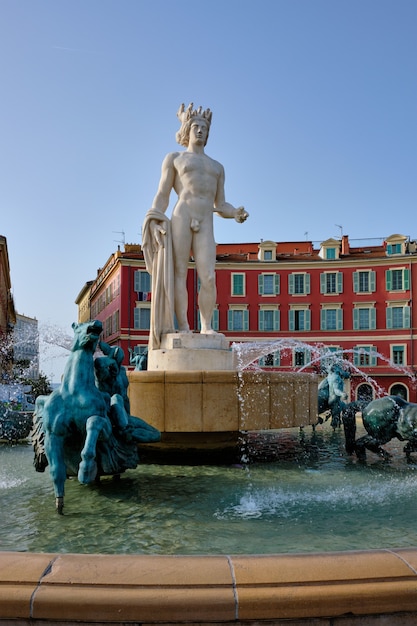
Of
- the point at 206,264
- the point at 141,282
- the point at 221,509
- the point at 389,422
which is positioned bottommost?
the point at 221,509

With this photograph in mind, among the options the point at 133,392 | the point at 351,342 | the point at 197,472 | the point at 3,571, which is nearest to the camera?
the point at 3,571

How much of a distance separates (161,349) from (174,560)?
215 inches

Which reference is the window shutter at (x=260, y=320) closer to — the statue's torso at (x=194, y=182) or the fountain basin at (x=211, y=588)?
the statue's torso at (x=194, y=182)

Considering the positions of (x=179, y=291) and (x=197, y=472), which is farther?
(x=179, y=291)

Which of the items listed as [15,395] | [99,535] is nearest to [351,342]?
[15,395]

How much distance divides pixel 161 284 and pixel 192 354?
4.04 feet

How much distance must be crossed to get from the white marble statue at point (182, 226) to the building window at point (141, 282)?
3535 centimetres

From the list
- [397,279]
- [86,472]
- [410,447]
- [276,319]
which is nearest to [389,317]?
[397,279]

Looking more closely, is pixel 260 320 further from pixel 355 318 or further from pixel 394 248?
pixel 394 248

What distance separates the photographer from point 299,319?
44.4m

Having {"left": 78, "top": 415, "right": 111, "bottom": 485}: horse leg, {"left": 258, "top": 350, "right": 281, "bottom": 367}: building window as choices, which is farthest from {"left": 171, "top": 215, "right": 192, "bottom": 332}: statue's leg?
{"left": 258, "top": 350, "right": 281, "bottom": 367}: building window

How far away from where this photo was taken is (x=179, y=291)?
27.3ft

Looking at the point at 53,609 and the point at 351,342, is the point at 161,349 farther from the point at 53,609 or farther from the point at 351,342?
the point at 351,342

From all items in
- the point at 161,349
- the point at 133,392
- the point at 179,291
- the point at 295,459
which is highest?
the point at 179,291
